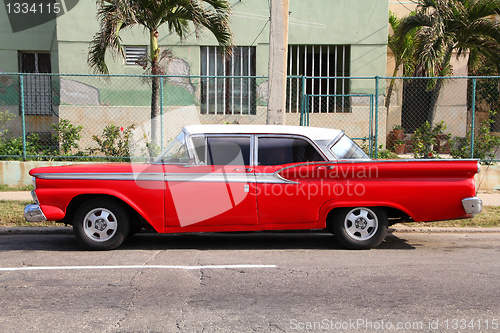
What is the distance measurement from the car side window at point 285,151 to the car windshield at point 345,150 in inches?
9.6

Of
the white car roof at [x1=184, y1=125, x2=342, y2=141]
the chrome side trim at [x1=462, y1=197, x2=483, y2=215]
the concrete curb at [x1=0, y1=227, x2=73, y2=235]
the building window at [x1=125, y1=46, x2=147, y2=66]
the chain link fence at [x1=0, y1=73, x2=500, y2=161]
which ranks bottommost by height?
the concrete curb at [x1=0, y1=227, x2=73, y2=235]

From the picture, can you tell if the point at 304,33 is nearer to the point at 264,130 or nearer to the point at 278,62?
the point at 278,62

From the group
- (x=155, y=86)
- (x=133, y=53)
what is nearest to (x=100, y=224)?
(x=155, y=86)

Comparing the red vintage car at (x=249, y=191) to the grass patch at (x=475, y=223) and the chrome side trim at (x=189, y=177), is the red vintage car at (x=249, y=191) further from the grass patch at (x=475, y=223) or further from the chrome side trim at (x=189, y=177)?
the grass patch at (x=475, y=223)

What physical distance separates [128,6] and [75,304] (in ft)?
26.1

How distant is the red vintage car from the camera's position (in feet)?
21.8

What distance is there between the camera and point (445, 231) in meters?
8.35

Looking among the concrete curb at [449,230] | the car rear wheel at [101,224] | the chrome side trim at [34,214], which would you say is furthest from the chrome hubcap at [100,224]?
the concrete curb at [449,230]

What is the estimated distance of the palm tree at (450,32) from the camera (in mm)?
13875

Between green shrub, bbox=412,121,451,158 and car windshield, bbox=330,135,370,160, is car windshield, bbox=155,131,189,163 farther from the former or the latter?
green shrub, bbox=412,121,451,158

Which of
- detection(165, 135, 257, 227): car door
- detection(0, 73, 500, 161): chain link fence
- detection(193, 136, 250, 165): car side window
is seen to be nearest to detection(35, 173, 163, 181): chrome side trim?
detection(165, 135, 257, 227): car door

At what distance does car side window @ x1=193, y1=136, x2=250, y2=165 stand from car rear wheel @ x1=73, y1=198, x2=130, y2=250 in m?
1.29

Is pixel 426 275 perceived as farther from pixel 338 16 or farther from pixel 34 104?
pixel 34 104

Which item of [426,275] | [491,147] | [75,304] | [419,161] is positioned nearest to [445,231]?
[419,161]
